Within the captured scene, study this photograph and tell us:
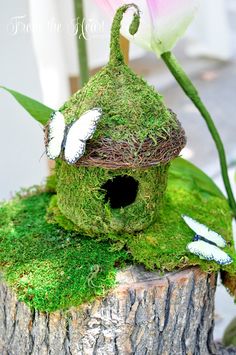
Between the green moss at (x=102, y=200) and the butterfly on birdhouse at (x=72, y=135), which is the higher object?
the butterfly on birdhouse at (x=72, y=135)

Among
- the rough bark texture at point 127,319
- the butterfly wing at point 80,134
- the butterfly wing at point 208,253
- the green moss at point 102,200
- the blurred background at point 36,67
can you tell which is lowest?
the rough bark texture at point 127,319

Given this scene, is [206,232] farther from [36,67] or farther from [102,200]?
[36,67]

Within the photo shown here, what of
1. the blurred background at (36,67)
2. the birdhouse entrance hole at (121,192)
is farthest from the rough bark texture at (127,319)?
the blurred background at (36,67)

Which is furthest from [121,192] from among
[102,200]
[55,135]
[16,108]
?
[16,108]

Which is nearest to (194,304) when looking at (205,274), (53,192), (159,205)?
(205,274)

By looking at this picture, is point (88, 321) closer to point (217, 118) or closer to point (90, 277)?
point (90, 277)

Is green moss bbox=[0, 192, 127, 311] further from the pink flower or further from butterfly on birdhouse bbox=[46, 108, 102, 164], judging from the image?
the pink flower

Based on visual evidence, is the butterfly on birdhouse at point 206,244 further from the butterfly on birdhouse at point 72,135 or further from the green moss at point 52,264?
the butterfly on birdhouse at point 72,135
